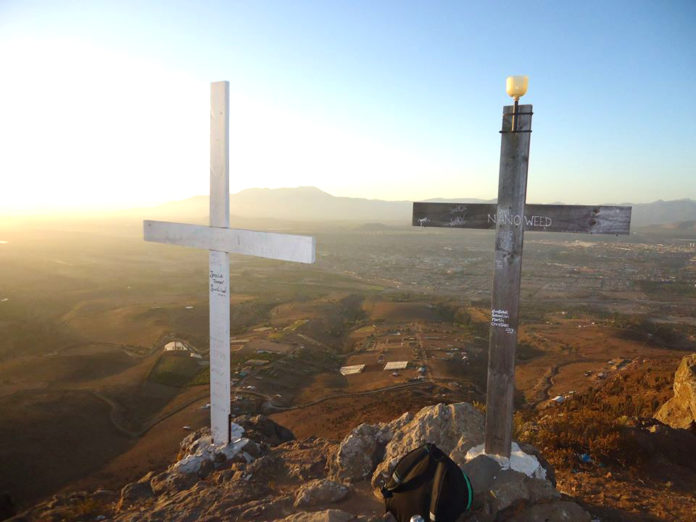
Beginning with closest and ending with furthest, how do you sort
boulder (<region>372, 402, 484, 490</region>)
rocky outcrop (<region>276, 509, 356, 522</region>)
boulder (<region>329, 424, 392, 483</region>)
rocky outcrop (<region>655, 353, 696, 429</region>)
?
rocky outcrop (<region>276, 509, 356, 522</region>) → boulder (<region>372, 402, 484, 490</region>) → boulder (<region>329, 424, 392, 483</region>) → rocky outcrop (<region>655, 353, 696, 429</region>)

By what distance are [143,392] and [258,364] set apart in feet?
12.3

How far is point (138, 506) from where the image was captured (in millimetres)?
4430

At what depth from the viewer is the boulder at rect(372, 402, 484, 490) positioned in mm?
3863

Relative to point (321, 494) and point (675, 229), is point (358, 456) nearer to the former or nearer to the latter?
point (321, 494)

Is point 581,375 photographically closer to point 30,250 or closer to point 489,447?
point 489,447

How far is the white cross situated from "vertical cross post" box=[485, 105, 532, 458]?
6.56ft

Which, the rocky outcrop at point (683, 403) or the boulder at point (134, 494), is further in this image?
the rocky outcrop at point (683, 403)

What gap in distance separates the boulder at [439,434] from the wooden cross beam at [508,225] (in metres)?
0.48

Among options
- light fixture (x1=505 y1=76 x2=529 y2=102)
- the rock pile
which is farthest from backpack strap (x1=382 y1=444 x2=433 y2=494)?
light fixture (x1=505 y1=76 x2=529 y2=102)

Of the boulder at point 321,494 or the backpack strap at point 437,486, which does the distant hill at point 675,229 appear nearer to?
the boulder at point 321,494

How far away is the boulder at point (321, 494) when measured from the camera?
11.7 ft

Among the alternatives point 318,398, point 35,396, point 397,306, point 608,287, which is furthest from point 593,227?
point 608,287

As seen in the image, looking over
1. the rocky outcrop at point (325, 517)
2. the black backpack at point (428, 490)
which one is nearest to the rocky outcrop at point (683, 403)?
the black backpack at point (428, 490)

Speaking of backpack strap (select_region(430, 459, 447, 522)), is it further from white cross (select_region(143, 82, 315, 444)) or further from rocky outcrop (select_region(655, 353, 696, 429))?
rocky outcrop (select_region(655, 353, 696, 429))
